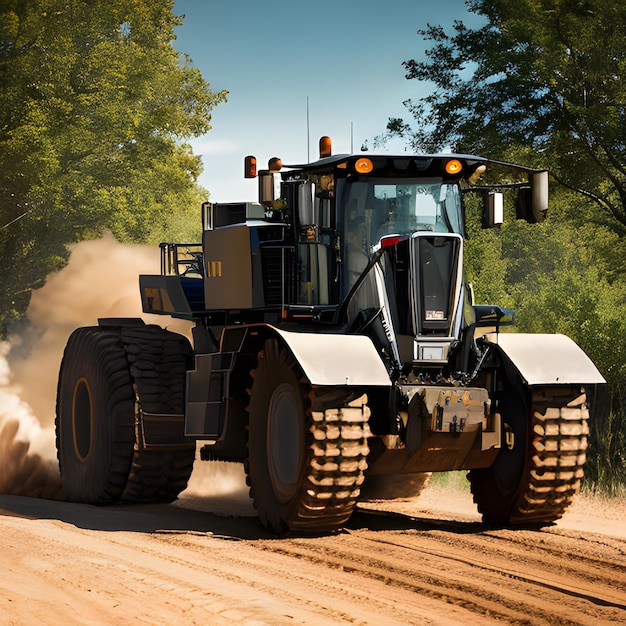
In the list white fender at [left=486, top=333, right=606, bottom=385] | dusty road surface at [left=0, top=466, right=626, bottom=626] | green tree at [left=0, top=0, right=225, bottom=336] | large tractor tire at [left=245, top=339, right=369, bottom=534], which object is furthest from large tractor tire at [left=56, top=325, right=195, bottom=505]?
green tree at [left=0, top=0, right=225, bottom=336]

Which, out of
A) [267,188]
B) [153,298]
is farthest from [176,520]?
[267,188]

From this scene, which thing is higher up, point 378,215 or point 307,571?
point 378,215

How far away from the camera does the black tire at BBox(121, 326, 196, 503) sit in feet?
47.7

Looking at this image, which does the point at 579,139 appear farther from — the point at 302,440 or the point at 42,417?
the point at 302,440

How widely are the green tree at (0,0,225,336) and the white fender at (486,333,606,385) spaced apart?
2701 cm

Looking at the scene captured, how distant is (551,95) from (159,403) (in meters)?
12.0

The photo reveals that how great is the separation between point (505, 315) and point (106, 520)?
Result: 188 inches

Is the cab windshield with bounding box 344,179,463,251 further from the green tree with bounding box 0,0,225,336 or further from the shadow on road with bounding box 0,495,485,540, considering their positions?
the green tree with bounding box 0,0,225,336

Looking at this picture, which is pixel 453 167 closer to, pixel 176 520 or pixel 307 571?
pixel 307 571

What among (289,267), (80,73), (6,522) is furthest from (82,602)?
(80,73)

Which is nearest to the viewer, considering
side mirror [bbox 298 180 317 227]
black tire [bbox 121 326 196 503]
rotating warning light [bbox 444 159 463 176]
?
side mirror [bbox 298 180 317 227]

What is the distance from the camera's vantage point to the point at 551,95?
76.8 ft

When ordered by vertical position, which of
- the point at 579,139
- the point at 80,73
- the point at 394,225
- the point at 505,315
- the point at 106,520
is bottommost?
the point at 106,520

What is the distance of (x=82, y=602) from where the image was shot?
786 centimetres
